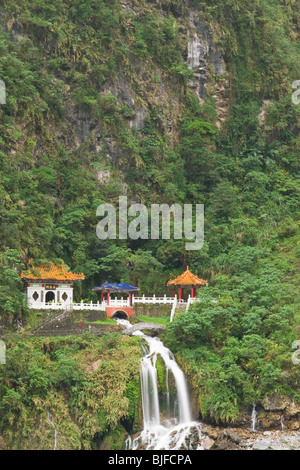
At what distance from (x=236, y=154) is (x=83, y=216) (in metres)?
14.1

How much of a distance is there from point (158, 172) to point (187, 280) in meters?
10.4

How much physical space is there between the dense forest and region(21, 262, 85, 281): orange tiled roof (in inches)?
31.8

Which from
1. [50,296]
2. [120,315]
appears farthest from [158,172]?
[50,296]

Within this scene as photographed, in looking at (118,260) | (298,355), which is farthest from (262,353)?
(118,260)

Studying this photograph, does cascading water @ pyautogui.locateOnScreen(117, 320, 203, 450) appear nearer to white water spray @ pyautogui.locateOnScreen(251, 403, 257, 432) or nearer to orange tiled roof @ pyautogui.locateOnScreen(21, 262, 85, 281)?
white water spray @ pyautogui.locateOnScreen(251, 403, 257, 432)

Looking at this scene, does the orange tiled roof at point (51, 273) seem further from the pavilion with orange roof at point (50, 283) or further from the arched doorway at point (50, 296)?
the arched doorway at point (50, 296)

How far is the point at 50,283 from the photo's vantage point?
48156 millimetres

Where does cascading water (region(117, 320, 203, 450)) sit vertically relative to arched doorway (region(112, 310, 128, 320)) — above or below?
below

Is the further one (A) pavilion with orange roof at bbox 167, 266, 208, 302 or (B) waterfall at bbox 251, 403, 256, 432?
(A) pavilion with orange roof at bbox 167, 266, 208, 302

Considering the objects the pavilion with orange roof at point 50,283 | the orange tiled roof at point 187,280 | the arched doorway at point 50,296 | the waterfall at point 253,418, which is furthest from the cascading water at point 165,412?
the arched doorway at point 50,296

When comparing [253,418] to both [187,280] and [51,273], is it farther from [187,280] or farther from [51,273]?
[51,273]

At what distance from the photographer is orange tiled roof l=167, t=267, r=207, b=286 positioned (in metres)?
49.5

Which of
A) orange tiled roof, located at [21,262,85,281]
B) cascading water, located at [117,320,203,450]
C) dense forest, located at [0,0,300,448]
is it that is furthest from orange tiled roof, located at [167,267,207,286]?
cascading water, located at [117,320,203,450]
